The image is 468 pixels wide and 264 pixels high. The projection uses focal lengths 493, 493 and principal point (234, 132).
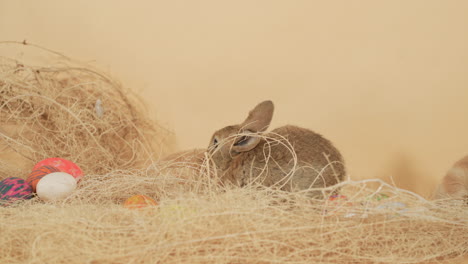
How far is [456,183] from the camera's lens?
2.81 meters

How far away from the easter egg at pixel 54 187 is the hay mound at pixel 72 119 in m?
0.59

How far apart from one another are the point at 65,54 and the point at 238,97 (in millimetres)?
1337

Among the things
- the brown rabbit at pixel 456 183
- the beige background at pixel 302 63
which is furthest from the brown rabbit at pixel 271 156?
the beige background at pixel 302 63

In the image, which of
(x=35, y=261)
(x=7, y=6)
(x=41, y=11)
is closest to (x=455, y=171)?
(x=35, y=261)

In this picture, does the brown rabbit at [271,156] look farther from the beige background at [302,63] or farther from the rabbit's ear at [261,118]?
the beige background at [302,63]

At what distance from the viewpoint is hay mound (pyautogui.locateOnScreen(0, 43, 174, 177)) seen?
3416mm

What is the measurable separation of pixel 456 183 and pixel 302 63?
1.34 meters

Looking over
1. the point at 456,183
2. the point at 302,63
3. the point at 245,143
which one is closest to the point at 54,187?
the point at 245,143

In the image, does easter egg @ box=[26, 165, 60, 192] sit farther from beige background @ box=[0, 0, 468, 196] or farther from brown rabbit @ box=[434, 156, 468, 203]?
brown rabbit @ box=[434, 156, 468, 203]

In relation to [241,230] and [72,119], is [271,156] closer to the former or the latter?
[241,230]

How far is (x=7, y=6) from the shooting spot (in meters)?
3.64

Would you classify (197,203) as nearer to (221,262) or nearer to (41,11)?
(221,262)

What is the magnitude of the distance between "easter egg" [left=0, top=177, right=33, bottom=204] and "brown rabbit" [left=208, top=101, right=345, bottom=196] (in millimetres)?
1041

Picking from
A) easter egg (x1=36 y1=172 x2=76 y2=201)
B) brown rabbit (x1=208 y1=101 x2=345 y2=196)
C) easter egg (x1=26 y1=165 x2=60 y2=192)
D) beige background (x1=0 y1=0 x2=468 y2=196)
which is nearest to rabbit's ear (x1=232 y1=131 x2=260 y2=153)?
brown rabbit (x1=208 y1=101 x2=345 y2=196)
